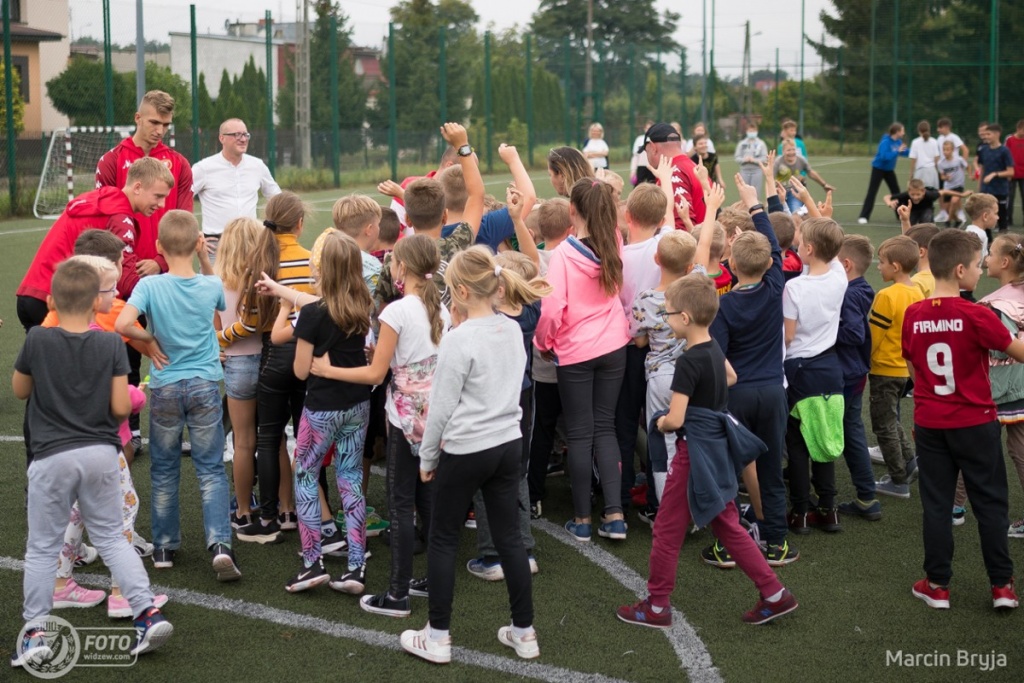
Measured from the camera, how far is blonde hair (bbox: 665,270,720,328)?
4652mm

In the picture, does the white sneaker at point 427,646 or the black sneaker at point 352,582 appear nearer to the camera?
the white sneaker at point 427,646

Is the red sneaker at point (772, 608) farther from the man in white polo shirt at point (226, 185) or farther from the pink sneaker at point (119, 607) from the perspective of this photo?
the man in white polo shirt at point (226, 185)

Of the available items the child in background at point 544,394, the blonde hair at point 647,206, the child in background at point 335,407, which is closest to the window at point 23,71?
the child in background at point 544,394

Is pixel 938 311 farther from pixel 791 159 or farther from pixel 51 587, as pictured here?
pixel 791 159

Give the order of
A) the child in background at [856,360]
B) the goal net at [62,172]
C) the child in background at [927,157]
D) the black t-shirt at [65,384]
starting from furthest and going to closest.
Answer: the child in background at [927,157] → the goal net at [62,172] → the child in background at [856,360] → the black t-shirt at [65,384]

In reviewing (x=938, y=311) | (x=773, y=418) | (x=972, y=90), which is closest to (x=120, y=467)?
(x=773, y=418)

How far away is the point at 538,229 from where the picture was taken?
6340 millimetres

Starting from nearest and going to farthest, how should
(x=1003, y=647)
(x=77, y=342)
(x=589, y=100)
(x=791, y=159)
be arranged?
1. (x=77, y=342)
2. (x=1003, y=647)
3. (x=791, y=159)
4. (x=589, y=100)

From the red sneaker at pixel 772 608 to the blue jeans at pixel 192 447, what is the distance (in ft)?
7.96

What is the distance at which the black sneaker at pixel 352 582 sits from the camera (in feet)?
16.3

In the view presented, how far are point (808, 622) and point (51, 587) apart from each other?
3.13 m

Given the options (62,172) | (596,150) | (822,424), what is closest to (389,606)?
(822,424)

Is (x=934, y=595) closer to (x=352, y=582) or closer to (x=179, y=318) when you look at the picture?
(x=352, y=582)

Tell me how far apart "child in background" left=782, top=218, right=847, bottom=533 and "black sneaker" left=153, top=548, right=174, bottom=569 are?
320 centimetres
